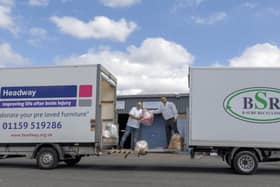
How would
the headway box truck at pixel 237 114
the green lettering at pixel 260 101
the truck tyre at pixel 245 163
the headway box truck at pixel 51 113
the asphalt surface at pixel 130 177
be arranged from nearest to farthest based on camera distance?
the asphalt surface at pixel 130 177
the truck tyre at pixel 245 163
the headway box truck at pixel 237 114
the green lettering at pixel 260 101
the headway box truck at pixel 51 113

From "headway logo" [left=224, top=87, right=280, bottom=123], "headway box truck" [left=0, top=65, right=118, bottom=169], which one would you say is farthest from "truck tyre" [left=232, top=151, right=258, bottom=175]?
"headway box truck" [left=0, top=65, right=118, bottom=169]

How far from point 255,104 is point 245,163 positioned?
1.87 m

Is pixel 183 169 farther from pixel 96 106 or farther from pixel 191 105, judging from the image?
pixel 96 106

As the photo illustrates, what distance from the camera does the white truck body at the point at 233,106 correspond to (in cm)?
1444

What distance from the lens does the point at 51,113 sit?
1549 cm

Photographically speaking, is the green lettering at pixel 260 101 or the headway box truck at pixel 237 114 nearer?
the headway box truck at pixel 237 114

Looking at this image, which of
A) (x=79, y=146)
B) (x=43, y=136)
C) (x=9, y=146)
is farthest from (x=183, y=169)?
(x=9, y=146)

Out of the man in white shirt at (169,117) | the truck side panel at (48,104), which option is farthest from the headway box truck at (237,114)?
the truck side panel at (48,104)

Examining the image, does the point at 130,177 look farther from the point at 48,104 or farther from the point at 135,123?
the point at 48,104

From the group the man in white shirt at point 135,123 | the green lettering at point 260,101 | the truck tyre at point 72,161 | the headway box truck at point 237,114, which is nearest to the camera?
the headway box truck at point 237,114

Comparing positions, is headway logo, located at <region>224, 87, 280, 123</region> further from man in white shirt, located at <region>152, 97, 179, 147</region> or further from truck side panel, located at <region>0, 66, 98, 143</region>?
truck side panel, located at <region>0, 66, 98, 143</region>

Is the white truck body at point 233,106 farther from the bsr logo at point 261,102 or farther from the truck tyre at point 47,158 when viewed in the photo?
the truck tyre at point 47,158

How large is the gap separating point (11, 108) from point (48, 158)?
2166 mm

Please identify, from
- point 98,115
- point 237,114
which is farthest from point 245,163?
point 98,115
